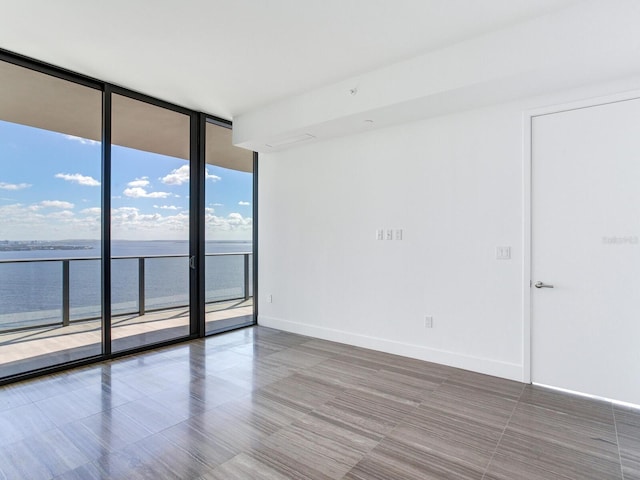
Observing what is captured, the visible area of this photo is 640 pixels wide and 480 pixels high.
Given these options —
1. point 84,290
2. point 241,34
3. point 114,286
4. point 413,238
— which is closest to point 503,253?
point 413,238

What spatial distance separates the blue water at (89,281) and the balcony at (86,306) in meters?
0.01

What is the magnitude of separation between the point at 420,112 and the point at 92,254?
3.88 m

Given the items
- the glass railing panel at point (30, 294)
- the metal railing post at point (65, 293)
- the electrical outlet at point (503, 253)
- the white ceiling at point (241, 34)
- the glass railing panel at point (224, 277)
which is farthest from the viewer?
the glass railing panel at point (224, 277)

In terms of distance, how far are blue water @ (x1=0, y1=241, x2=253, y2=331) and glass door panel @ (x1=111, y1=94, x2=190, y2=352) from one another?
0.05 ft

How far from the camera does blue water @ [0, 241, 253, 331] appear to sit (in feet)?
12.5

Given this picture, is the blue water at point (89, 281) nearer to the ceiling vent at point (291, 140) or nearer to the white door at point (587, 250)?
the ceiling vent at point (291, 140)

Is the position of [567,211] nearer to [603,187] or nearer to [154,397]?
[603,187]

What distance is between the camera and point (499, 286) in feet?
11.0

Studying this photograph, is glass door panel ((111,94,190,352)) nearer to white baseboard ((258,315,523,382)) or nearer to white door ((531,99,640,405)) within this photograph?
white baseboard ((258,315,523,382))

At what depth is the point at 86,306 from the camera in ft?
14.1

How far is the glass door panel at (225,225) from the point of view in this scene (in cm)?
496

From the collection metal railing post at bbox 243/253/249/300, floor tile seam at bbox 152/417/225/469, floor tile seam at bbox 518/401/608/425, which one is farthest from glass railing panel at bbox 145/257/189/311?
floor tile seam at bbox 518/401/608/425

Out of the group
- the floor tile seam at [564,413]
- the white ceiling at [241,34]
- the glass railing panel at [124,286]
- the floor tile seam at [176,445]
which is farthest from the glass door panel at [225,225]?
the floor tile seam at [564,413]

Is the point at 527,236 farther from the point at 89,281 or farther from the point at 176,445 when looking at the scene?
the point at 89,281
